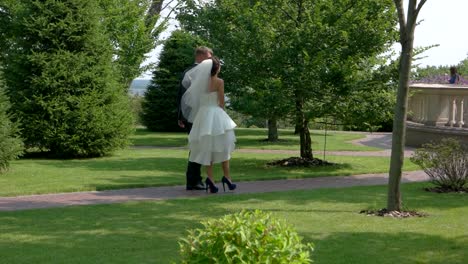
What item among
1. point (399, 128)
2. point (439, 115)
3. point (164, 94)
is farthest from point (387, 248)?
point (164, 94)

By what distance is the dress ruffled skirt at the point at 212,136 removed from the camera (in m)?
10.4

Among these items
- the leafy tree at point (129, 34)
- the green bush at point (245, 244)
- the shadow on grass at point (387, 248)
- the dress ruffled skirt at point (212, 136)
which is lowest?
the shadow on grass at point (387, 248)

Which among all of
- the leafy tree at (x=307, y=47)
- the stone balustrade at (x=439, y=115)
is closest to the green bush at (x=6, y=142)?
the leafy tree at (x=307, y=47)

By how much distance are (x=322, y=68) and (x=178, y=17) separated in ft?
45.6

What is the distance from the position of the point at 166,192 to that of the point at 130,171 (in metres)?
3.06

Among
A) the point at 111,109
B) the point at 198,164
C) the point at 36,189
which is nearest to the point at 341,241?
the point at 198,164

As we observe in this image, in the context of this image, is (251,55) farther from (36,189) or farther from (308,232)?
(308,232)

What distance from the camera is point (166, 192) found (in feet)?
34.4

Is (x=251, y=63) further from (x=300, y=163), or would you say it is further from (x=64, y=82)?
(x=64, y=82)

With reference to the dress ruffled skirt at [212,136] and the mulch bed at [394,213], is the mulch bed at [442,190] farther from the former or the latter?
the dress ruffled skirt at [212,136]

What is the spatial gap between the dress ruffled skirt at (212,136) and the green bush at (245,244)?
6656 millimetres

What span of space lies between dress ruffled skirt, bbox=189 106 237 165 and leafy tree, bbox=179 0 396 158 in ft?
10.1

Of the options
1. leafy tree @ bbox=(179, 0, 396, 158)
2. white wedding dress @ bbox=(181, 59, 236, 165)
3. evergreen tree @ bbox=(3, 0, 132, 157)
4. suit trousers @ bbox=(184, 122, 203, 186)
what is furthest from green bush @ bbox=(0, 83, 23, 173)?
leafy tree @ bbox=(179, 0, 396, 158)

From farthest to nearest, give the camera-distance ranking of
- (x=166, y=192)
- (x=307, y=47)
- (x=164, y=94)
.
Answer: (x=164, y=94) → (x=307, y=47) → (x=166, y=192)
